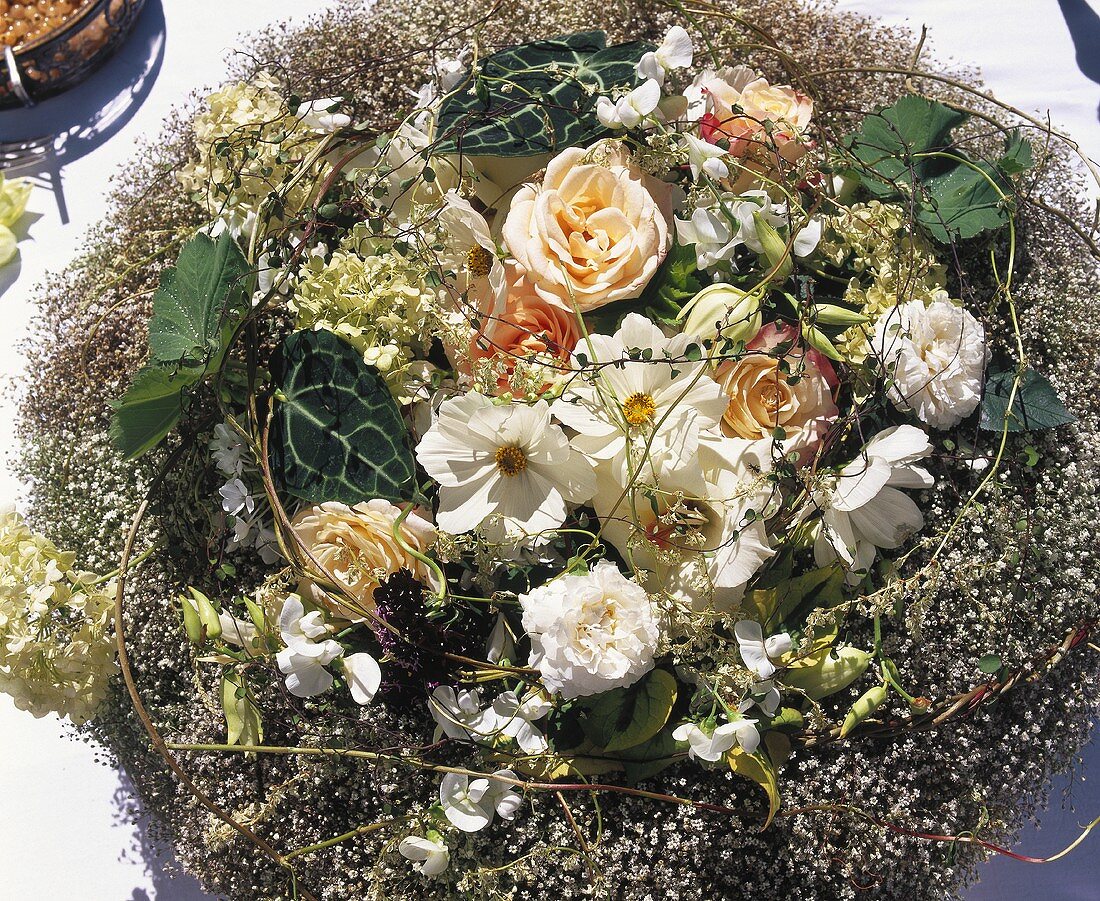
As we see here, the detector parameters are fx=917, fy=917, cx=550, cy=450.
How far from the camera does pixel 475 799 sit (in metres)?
0.62

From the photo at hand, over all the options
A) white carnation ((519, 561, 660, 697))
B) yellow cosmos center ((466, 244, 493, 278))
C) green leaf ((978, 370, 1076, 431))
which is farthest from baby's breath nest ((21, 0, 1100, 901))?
yellow cosmos center ((466, 244, 493, 278))

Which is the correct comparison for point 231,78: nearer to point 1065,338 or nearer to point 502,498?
point 502,498

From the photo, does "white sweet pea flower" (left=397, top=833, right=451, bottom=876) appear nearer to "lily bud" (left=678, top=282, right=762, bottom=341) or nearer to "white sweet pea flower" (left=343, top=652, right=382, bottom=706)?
"white sweet pea flower" (left=343, top=652, right=382, bottom=706)

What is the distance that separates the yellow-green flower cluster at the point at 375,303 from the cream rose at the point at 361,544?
97mm

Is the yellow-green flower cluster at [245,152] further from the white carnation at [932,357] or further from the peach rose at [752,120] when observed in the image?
the white carnation at [932,357]

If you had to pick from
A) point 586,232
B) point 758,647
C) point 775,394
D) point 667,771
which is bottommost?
point 667,771

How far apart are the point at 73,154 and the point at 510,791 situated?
1.09 m

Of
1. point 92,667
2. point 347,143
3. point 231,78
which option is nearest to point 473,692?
point 92,667

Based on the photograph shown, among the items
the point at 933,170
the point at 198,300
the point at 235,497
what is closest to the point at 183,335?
the point at 198,300

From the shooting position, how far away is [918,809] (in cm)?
69

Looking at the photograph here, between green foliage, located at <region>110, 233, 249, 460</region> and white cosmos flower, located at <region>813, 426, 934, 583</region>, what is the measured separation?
0.45 metres

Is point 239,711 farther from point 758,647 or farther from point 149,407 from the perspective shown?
point 758,647

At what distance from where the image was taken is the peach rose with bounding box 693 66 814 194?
688 mm

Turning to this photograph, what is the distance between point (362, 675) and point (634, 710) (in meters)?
0.19
